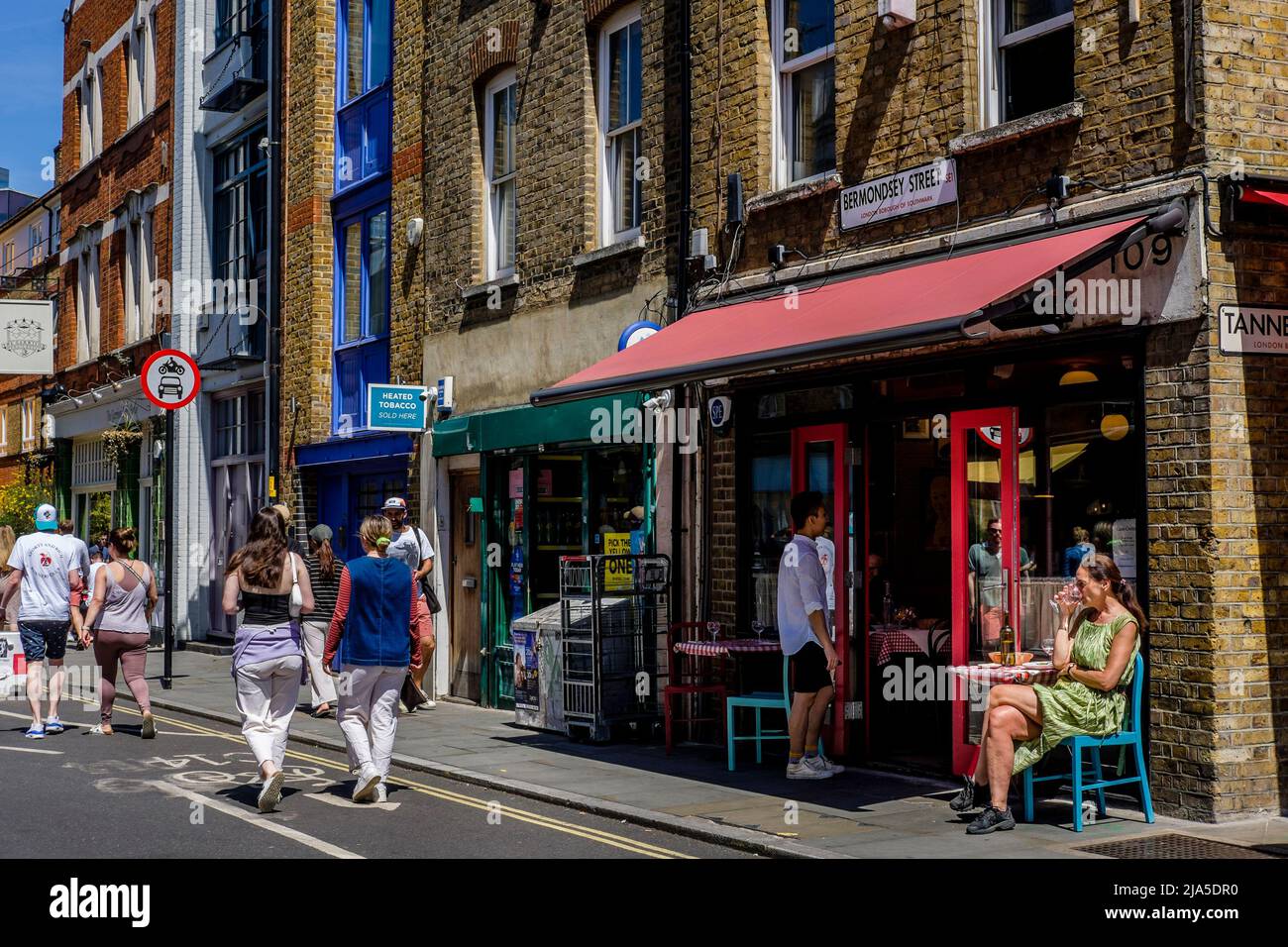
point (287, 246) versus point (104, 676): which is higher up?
point (287, 246)

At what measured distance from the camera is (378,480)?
63.6 feet

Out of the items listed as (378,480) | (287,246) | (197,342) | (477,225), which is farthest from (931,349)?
(197,342)

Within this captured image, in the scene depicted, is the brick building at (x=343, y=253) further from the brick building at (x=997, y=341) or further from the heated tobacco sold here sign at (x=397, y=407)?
the brick building at (x=997, y=341)

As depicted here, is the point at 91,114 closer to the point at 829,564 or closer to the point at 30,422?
the point at 30,422

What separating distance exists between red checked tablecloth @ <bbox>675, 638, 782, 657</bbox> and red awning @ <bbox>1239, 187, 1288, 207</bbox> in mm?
4746

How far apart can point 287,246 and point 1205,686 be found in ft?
53.0

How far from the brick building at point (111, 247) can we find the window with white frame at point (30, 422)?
454cm

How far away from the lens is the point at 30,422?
126ft

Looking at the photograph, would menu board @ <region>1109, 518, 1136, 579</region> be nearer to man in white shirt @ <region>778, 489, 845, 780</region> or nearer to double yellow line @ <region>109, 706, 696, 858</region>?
man in white shirt @ <region>778, 489, 845, 780</region>

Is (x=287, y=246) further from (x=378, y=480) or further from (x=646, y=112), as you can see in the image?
(x=646, y=112)

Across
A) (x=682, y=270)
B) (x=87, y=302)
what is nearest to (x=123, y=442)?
(x=87, y=302)

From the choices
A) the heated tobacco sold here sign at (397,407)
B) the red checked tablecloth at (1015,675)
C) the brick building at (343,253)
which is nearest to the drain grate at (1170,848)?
the red checked tablecloth at (1015,675)

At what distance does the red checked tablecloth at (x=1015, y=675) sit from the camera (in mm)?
8883

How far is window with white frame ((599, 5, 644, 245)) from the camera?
14359 millimetres
